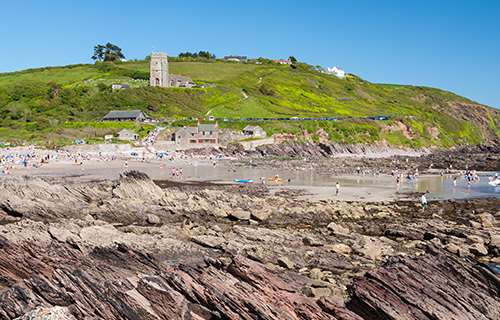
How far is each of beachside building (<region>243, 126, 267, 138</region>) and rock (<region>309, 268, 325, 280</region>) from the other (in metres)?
80.3

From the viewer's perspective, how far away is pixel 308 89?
160500 millimetres

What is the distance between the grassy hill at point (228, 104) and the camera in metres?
106

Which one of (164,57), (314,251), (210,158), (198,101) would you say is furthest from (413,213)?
(164,57)

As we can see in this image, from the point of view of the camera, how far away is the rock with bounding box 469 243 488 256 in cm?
1915

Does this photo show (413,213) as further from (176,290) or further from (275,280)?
(176,290)

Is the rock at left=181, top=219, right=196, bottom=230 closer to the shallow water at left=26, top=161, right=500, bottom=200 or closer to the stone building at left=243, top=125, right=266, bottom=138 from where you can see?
the shallow water at left=26, top=161, right=500, bottom=200

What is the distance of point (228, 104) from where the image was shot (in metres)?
124

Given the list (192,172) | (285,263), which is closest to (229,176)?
(192,172)

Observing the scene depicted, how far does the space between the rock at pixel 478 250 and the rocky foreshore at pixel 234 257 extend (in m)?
0.08

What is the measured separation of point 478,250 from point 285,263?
1005 centimetres

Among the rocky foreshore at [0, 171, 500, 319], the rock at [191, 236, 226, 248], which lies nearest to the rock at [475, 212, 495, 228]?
the rocky foreshore at [0, 171, 500, 319]

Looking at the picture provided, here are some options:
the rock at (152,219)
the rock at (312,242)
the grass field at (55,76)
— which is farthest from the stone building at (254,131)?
the grass field at (55,76)

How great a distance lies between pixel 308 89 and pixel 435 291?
505ft

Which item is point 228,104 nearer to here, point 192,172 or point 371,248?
point 192,172
